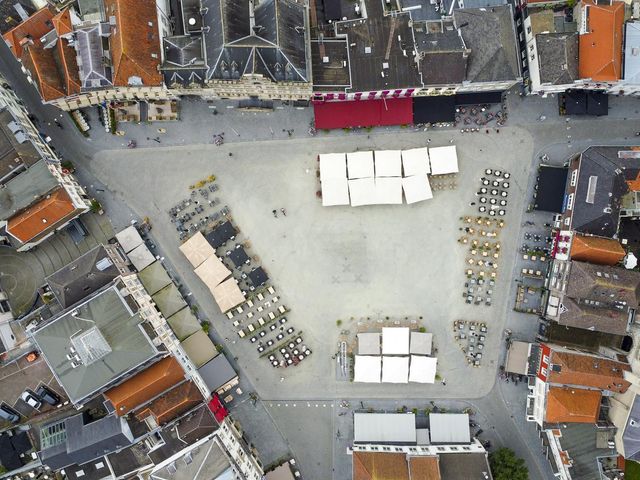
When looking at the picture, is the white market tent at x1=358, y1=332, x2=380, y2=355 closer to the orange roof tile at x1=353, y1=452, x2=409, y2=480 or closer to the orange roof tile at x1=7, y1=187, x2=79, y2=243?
the orange roof tile at x1=353, y1=452, x2=409, y2=480

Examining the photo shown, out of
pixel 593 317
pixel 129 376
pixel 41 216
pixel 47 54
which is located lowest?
pixel 129 376

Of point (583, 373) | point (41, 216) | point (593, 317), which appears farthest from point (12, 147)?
point (583, 373)

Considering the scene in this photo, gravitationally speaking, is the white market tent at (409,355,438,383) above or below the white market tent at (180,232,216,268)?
below

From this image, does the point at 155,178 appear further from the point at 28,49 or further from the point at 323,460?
the point at 323,460

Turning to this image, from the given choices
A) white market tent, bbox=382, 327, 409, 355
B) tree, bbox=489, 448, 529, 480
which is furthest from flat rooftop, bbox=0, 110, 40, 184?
tree, bbox=489, 448, 529, 480

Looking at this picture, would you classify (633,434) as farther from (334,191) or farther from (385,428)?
(334,191)

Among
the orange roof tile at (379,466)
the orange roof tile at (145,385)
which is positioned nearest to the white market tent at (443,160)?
the orange roof tile at (379,466)

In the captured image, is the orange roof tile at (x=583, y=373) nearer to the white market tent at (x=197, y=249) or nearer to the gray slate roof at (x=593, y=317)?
the gray slate roof at (x=593, y=317)
